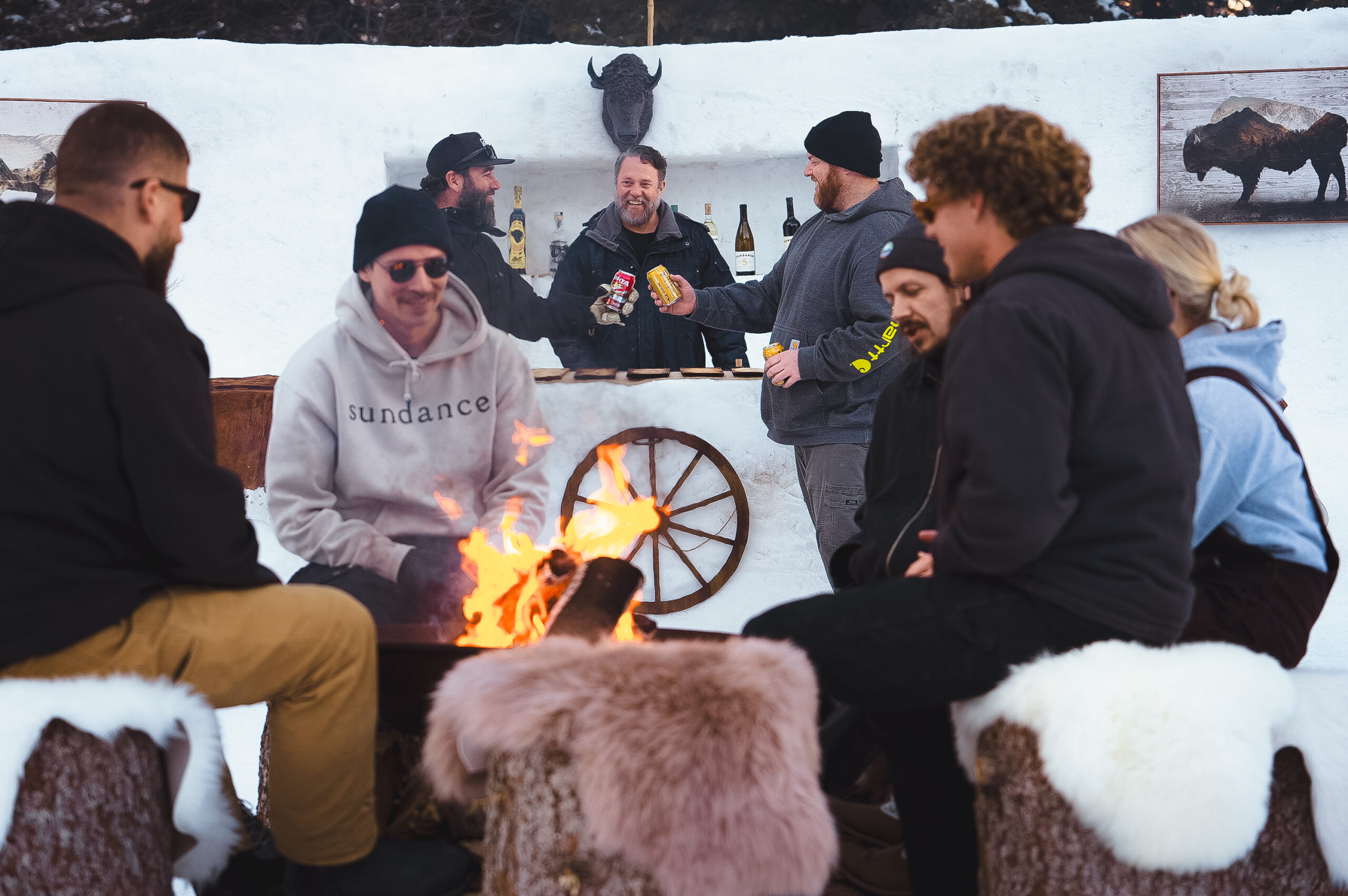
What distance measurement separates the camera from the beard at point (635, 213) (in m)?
4.52

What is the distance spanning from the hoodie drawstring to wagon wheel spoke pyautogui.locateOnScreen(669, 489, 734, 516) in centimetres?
175

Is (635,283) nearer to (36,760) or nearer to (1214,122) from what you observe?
(1214,122)

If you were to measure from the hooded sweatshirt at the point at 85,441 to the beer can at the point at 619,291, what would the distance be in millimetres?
2196

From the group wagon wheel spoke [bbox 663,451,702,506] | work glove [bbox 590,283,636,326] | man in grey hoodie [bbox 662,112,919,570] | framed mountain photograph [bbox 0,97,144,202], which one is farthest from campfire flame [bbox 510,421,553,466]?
framed mountain photograph [bbox 0,97,144,202]

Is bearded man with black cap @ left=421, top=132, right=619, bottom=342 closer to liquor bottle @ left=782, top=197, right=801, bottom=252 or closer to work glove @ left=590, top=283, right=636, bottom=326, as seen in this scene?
work glove @ left=590, top=283, right=636, bottom=326

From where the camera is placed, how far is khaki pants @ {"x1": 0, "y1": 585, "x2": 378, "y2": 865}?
1.78 meters

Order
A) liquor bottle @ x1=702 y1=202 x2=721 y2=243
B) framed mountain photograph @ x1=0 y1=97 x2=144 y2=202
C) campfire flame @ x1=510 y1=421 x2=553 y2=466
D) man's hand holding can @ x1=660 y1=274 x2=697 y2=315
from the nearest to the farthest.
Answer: campfire flame @ x1=510 y1=421 x2=553 y2=466, man's hand holding can @ x1=660 y1=274 x2=697 y2=315, framed mountain photograph @ x1=0 y1=97 x2=144 y2=202, liquor bottle @ x1=702 y1=202 x2=721 y2=243

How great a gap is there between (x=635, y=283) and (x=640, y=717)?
311 centimetres

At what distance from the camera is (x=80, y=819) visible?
1694 millimetres

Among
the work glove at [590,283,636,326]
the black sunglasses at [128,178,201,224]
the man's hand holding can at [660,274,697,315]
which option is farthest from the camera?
the work glove at [590,283,636,326]

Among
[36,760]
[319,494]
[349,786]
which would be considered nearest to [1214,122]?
[319,494]

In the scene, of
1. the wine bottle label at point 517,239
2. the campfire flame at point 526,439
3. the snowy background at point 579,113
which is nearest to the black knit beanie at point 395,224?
the campfire flame at point 526,439

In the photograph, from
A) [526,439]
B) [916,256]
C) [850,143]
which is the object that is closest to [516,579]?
[526,439]

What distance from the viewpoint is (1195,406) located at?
206 cm
